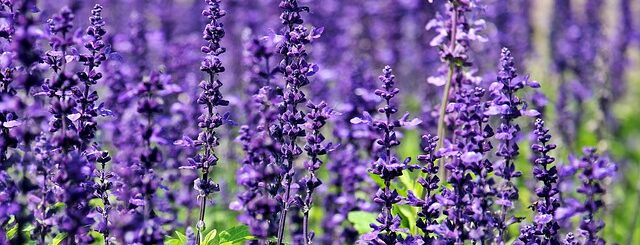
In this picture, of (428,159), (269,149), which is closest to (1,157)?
(269,149)

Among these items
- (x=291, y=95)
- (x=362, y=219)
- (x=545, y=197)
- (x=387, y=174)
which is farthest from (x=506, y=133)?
(x=362, y=219)

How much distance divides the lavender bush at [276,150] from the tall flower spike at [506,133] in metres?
0.01

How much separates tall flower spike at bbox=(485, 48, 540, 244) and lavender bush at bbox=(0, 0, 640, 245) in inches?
0.5

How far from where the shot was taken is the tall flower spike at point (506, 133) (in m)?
5.34

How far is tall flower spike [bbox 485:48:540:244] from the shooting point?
210 inches

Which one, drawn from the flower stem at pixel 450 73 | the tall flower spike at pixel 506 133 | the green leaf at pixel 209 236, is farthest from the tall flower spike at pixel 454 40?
the green leaf at pixel 209 236

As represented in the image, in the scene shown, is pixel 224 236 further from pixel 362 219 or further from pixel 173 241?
pixel 362 219

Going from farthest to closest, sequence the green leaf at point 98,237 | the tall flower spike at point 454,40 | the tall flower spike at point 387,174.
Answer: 1. the tall flower spike at point 454,40
2. the green leaf at point 98,237
3. the tall flower spike at point 387,174

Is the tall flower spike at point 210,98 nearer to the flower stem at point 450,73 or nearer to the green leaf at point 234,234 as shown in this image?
the green leaf at point 234,234

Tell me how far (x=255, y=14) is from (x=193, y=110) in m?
5.45

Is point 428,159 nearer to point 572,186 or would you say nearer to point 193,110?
point 193,110

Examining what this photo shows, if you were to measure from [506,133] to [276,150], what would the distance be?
128cm

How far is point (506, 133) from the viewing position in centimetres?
541

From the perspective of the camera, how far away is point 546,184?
214 inches
